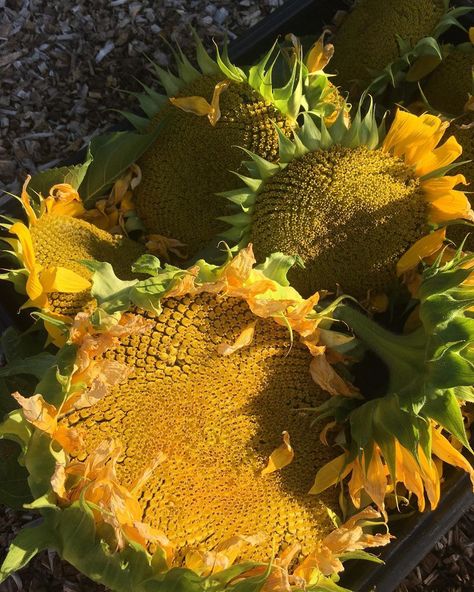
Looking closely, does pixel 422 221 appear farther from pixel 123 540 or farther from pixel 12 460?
pixel 12 460

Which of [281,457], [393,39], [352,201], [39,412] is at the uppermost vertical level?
[393,39]

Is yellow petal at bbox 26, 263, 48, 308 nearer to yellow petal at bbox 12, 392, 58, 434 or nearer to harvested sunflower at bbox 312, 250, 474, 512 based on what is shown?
yellow petal at bbox 12, 392, 58, 434

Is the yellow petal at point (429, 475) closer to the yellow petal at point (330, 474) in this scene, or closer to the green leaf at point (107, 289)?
the yellow petal at point (330, 474)

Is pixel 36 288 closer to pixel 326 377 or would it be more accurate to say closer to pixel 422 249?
pixel 326 377

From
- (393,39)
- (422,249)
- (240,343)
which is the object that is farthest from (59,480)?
(393,39)

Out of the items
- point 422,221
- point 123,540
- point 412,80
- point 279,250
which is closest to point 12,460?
point 123,540

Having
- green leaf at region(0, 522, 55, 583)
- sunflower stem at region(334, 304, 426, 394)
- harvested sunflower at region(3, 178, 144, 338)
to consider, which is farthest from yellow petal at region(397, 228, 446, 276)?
green leaf at region(0, 522, 55, 583)
